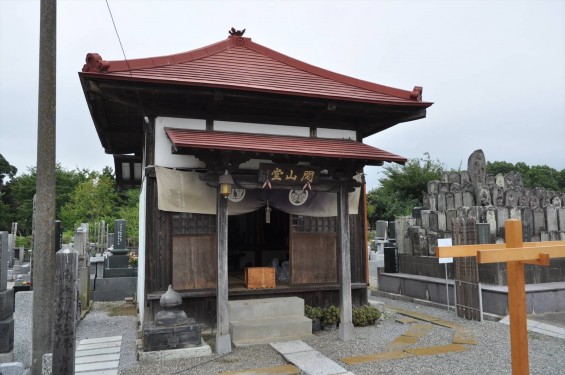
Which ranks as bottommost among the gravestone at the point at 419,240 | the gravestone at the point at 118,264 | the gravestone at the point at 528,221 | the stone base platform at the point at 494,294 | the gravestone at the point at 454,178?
the stone base platform at the point at 494,294

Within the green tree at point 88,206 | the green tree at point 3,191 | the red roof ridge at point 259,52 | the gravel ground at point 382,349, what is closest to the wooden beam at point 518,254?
the gravel ground at point 382,349

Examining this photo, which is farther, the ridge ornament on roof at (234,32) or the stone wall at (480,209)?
the stone wall at (480,209)

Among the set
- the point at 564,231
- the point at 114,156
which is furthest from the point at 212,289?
the point at 564,231

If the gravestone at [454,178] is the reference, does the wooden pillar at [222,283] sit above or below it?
below

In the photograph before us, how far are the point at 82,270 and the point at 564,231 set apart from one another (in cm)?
1545

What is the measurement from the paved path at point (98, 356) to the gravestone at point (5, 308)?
1229 millimetres

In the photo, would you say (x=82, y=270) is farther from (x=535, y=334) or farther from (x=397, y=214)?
(x=397, y=214)

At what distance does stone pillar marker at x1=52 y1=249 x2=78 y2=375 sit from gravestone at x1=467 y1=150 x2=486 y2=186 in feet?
44.8

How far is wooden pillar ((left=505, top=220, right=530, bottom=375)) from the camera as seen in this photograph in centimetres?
390

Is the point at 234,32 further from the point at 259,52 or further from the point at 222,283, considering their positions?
the point at 222,283

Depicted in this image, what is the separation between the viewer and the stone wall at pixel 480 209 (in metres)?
13.5

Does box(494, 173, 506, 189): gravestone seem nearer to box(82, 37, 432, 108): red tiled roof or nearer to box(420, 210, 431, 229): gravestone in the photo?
box(420, 210, 431, 229): gravestone

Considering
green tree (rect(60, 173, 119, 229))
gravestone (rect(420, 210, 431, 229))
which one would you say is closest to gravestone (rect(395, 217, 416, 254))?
gravestone (rect(420, 210, 431, 229))

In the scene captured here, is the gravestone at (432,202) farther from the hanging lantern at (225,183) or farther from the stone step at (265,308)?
the hanging lantern at (225,183)
